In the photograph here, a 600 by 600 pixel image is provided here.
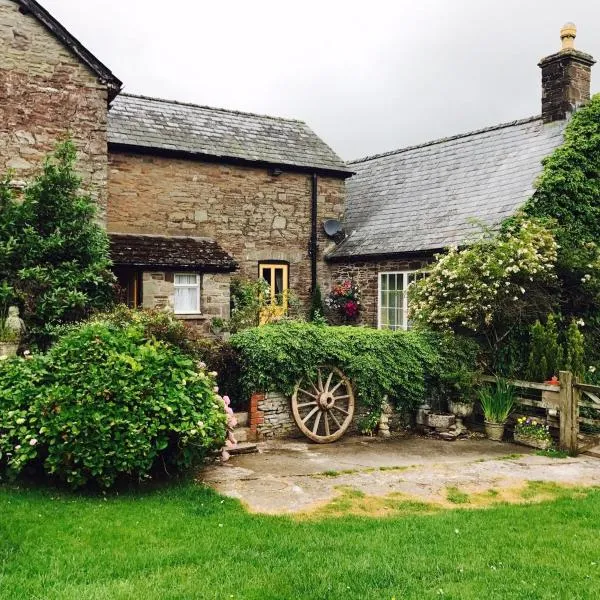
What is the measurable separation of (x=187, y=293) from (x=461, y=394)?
671 cm

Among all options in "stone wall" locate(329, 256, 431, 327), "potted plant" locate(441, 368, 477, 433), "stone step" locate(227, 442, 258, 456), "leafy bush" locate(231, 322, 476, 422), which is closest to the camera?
"stone step" locate(227, 442, 258, 456)

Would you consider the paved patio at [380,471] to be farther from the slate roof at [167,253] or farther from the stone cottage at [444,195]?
the slate roof at [167,253]

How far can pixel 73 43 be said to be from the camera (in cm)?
1261

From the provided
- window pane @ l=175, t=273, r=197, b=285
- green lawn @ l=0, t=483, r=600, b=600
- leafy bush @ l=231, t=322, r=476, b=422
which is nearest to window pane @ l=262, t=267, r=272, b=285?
window pane @ l=175, t=273, r=197, b=285

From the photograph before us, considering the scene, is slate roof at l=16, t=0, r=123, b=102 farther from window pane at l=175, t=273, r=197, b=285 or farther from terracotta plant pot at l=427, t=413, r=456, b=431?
terracotta plant pot at l=427, t=413, r=456, b=431

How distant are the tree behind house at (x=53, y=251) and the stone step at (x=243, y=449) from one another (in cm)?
385

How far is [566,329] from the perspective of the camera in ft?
44.7

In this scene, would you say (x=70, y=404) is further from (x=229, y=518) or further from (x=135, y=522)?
(x=229, y=518)

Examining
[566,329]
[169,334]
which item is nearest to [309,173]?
[566,329]

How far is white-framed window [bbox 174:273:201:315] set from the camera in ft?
48.9

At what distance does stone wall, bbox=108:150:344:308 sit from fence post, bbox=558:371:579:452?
9125 millimetres

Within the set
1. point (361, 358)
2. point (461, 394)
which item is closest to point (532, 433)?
point (461, 394)

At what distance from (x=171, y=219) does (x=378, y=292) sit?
5759mm

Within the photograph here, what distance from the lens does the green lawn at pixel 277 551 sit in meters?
5.12
